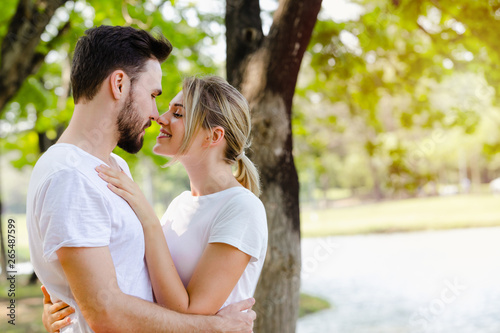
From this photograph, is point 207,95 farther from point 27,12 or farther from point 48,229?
point 27,12

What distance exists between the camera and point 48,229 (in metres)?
1.46

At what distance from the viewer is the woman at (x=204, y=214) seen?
A: 1.70 meters

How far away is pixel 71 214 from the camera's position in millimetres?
1468

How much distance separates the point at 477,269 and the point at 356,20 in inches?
438

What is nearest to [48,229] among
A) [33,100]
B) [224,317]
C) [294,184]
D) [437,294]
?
[224,317]

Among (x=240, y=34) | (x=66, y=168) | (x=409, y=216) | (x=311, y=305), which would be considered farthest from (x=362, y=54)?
(x=409, y=216)

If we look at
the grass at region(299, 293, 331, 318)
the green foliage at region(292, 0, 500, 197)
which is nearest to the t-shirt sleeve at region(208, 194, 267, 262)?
the green foliage at region(292, 0, 500, 197)

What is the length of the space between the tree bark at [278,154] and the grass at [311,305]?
7.09m

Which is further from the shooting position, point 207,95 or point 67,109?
point 67,109

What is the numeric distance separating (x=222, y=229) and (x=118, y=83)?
60cm

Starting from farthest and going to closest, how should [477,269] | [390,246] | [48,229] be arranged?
[390,246]
[477,269]
[48,229]

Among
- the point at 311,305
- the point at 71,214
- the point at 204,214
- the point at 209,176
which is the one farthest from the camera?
the point at 311,305

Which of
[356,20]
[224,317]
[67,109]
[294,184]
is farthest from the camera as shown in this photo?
[67,109]

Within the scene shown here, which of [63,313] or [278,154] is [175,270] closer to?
[63,313]
